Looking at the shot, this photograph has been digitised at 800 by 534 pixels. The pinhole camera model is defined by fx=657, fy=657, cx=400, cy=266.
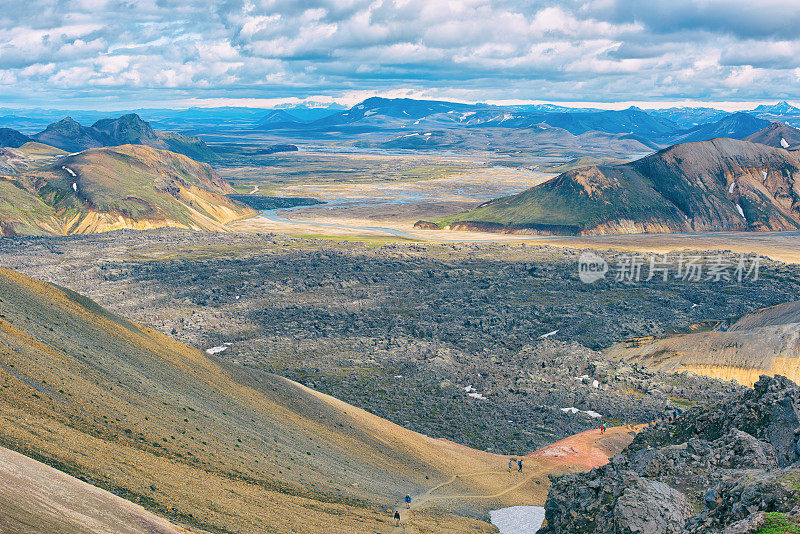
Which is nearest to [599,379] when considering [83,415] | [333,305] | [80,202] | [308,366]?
[308,366]

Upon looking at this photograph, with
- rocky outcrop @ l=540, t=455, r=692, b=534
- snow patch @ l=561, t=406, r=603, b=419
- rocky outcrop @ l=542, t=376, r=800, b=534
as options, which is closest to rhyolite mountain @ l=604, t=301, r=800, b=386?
snow patch @ l=561, t=406, r=603, b=419

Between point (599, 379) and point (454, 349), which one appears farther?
point (454, 349)

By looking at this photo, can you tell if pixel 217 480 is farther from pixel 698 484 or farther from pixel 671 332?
pixel 671 332

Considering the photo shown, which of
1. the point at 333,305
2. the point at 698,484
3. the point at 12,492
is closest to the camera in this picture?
the point at 12,492

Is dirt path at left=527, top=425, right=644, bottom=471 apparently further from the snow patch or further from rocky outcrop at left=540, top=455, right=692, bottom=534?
rocky outcrop at left=540, top=455, right=692, bottom=534

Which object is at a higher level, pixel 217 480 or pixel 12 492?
pixel 12 492

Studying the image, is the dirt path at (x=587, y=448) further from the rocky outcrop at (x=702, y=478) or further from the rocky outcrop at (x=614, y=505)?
A: the rocky outcrop at (x=614, y=505)

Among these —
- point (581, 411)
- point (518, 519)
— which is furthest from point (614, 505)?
point (581, 411)
